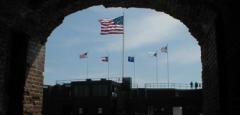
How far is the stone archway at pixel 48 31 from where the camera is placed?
31.0 feet

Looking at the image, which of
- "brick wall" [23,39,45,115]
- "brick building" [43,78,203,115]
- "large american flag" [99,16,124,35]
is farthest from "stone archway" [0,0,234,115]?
"brick building" [43,78,203,115]

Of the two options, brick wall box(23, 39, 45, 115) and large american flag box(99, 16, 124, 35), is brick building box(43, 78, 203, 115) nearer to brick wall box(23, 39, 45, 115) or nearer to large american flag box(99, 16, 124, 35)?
large american flag box(99, 16, 124, 35)

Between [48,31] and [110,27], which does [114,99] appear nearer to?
[110,27]

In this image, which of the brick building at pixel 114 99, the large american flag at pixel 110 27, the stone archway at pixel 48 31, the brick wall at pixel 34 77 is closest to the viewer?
the stone archway at pixel 48 31

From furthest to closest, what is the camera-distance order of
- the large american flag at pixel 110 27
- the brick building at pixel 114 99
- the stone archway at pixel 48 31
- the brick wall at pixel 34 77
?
the brick building at pixel 114 99 → the large american flag at pixel 110 27 → the brick wall at pixel 34 77 → the stone archway at pixel 48 31

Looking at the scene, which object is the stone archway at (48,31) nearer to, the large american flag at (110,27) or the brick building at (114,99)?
the large american flag at (110,27)

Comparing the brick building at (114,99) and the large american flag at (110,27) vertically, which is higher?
the large american flag at (110,27)

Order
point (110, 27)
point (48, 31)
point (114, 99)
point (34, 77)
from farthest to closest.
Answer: point (114, 99), point (110, 27), point (48, 31), point (34, 77)

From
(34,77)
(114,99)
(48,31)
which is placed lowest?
(114,99)

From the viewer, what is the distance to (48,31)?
11.3 meters

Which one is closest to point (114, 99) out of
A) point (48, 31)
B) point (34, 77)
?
point (48, 31)

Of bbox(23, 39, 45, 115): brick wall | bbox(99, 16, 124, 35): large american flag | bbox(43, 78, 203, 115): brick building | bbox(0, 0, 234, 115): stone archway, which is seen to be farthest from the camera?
bbox(43, 78, 203, 115): brick building

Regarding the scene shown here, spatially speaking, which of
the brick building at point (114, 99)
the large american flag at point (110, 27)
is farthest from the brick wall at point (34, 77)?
the brick building at point (114, 99)

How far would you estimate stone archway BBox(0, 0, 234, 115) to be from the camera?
9438 millimetres
